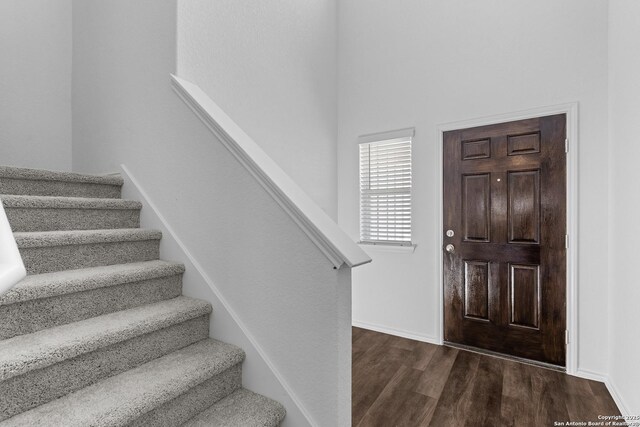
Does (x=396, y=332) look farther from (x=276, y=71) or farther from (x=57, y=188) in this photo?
(x=57, y=188)

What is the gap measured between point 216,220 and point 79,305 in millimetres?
641

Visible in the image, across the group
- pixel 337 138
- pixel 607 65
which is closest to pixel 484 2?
pixel 607 65

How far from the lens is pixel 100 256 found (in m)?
1.54

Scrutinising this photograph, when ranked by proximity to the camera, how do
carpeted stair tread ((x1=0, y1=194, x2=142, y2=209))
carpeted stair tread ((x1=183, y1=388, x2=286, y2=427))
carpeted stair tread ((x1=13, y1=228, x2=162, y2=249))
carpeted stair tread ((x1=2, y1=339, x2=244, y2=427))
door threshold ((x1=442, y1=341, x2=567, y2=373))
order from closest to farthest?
carpeted stair tread ((x1=2, y1=339, x2=244, y2=427)) → carpeted stair tread ((x1=183, y1=388, x2=286, y2=427)) → carpeted stair tread ((x1=13, y1=228, x2=162, y2=249)) → carpeted stair tread ((x1=0, y1=194, x2=142, y2=209)) → door threshold ((x1=442, y1=341, x2=567, y2=373))

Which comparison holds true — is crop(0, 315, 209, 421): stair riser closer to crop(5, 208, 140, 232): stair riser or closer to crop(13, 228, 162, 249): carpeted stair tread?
crop(13, 228, 162, 249): carpeted stair tread

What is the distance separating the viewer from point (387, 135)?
318 centimetres

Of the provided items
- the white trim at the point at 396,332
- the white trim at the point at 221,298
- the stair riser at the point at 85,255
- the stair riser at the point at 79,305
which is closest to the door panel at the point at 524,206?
the white trim at the point at 396,332

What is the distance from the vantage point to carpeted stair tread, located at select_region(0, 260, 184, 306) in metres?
1.13

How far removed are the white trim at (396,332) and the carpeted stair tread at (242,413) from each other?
202cm

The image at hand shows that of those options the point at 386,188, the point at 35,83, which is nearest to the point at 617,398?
the point at 386,188

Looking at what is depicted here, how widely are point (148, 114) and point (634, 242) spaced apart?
9.60ft

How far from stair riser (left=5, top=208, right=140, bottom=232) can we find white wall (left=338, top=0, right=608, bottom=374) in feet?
7.15

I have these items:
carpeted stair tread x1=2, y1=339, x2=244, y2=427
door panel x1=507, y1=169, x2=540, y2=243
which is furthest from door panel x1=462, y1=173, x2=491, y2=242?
carpeted stair tread x1=2, y1=339, x2=244, y2=427

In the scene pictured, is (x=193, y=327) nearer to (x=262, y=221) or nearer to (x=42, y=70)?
(x=262, y=221)
